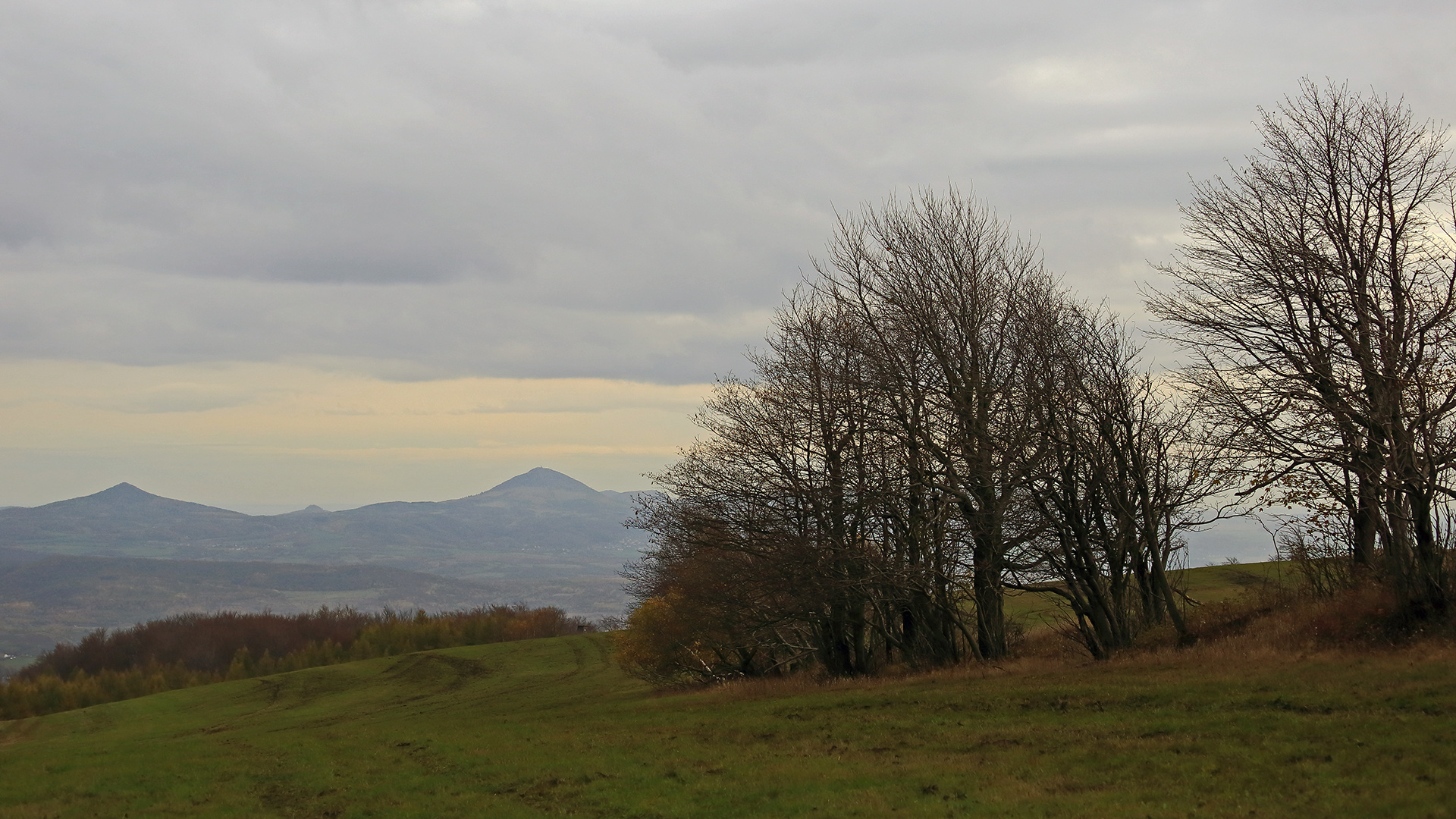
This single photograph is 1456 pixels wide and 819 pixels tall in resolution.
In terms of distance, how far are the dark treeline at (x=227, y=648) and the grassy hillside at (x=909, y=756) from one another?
106m

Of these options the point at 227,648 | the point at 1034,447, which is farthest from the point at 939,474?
the point at 227,648

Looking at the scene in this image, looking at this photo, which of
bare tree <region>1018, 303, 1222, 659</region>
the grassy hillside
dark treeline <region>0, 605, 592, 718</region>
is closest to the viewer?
the grassy hillside

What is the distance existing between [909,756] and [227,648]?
6836 inches

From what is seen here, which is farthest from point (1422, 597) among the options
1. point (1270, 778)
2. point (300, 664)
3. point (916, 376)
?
point (300, 664)

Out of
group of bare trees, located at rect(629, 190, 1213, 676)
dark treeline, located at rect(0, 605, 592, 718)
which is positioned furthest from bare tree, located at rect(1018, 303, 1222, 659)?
dark treeline, located at rect(0, 605, 592, 718)

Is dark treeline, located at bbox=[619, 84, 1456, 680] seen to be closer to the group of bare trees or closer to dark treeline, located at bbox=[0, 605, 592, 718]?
the group of bare trees

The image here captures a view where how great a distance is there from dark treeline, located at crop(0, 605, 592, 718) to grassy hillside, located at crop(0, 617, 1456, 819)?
346 ft

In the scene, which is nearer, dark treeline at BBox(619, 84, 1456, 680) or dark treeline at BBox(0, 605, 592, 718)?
dark treeline at BBox(619, 84, 1456, 680)

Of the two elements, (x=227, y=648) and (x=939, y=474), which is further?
(x=227, y=648)

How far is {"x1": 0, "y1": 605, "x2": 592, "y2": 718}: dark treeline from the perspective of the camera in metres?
122

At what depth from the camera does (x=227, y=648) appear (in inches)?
6531

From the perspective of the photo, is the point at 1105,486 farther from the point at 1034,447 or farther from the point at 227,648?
the point at 227,648

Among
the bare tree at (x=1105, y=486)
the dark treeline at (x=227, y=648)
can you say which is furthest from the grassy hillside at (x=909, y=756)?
the dark treeline at (x=227, y=648)

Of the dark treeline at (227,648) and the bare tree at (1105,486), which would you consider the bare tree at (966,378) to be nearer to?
the bare tree at (1105,486)
